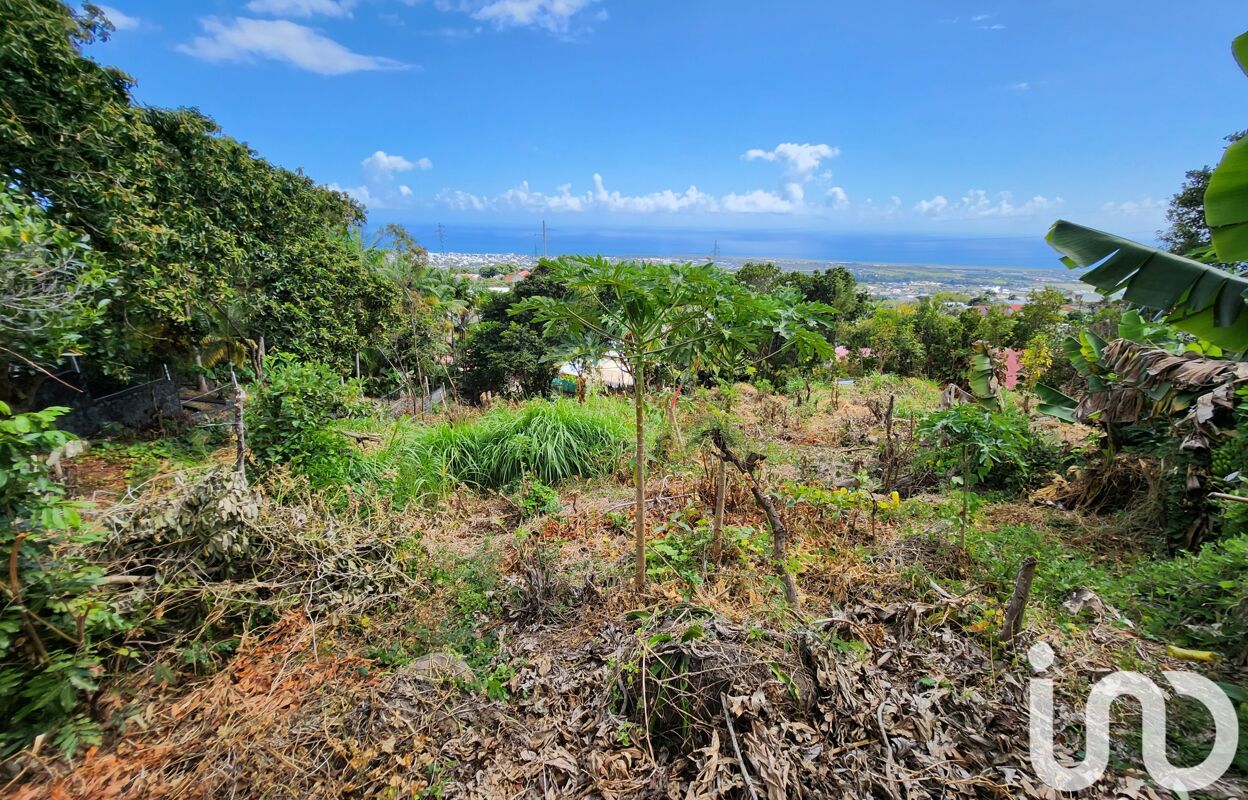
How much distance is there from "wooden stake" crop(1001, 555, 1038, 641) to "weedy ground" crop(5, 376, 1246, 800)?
92mm

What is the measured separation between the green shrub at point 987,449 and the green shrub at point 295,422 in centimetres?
513

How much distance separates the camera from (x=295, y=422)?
3971 millimetres

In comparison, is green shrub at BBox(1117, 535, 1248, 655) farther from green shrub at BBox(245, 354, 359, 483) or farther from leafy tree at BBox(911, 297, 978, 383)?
leafy tree at BBox(911, 297, 978, 383)

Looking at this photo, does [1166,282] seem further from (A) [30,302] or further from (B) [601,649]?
(A) [30,302]

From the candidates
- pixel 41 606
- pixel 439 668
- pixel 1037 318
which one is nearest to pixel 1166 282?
pixel 439 668

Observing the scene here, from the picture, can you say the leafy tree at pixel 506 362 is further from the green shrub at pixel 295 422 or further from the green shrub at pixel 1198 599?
the green shrub at pixel 1198 599

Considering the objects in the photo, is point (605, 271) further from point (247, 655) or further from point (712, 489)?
point (247, 655)

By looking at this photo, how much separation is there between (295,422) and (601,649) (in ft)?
10.4

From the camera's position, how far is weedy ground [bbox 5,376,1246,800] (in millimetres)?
1970

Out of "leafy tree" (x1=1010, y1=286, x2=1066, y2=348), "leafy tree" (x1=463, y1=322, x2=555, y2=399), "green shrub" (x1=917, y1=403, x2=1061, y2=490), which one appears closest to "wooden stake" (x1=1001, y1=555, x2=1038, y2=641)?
"green shrub" (x1=917, y1=403, x2=1061, y2=490)

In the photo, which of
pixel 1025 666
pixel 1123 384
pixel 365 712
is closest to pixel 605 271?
pixel 365 712

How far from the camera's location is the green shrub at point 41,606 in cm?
196

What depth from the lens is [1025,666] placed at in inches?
87.9

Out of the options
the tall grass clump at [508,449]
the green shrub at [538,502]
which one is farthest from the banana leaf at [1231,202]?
the tall grass clump at [508,449]
